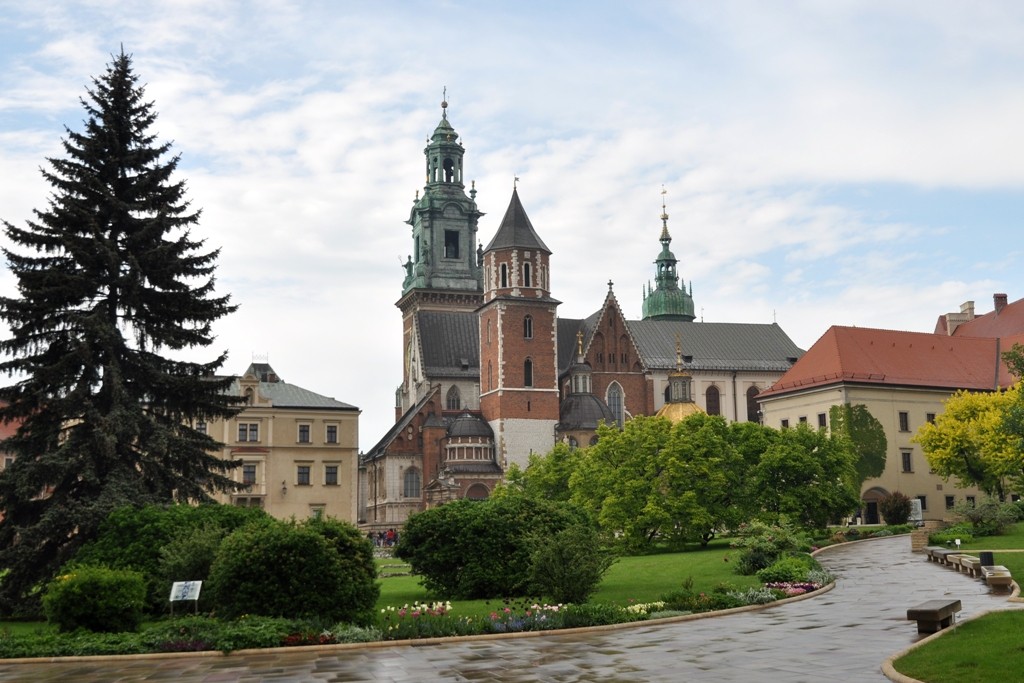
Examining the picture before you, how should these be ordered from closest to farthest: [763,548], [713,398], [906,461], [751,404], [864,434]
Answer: [763,548], [864,434], [906,461], [713,398], [751,404]

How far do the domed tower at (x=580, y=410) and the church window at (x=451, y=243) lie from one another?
22.1m

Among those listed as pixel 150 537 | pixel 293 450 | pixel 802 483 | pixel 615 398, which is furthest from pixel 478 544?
pixel 615 398

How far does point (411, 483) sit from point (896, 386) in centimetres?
3876

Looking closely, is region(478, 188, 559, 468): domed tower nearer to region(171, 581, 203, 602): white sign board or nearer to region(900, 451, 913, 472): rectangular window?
region(900, 451, 913, 472): rectangular window

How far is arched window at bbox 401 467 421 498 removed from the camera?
9175 centimetres

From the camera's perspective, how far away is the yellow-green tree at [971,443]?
196 feet

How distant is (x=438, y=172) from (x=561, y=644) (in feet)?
327

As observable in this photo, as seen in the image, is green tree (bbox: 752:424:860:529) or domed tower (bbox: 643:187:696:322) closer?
green tree (bbox: 752:424:860:529)

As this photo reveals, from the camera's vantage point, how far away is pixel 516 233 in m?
94.1

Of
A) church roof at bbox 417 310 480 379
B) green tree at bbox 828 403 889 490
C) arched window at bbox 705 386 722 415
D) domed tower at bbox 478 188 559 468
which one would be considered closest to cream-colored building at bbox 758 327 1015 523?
green tree at bbox 828 403 889 490

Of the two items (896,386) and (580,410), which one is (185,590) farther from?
(580,410)

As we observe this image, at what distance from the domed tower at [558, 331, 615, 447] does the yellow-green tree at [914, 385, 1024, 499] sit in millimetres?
29945

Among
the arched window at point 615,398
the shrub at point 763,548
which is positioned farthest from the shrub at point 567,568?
the arched window at point 615,398

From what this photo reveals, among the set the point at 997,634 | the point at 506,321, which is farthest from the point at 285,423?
the point at 997,634
